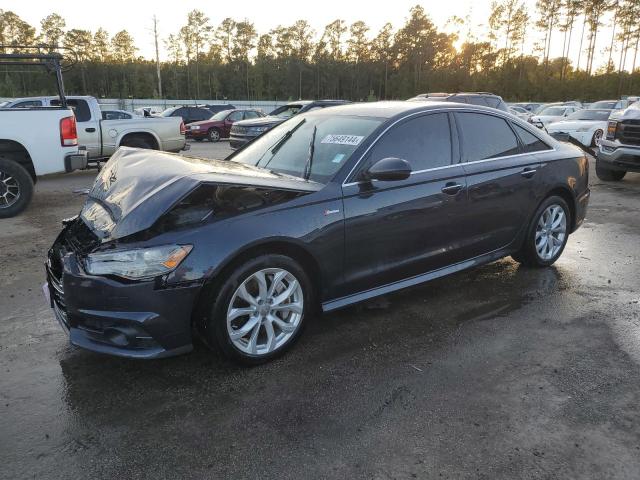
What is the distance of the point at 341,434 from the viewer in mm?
2674

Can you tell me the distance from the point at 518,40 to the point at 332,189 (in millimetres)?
76428

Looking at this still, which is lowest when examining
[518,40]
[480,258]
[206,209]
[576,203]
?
[480,258]

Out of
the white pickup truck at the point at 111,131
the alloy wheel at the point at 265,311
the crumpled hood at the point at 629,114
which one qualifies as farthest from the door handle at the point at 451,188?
the white pickup truck at the point at 111,131

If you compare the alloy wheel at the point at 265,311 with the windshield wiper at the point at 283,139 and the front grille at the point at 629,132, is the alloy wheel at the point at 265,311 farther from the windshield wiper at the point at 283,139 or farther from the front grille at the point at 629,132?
the front grille at the point at 629,132

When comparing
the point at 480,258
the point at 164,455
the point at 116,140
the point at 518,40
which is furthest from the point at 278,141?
the point at 518,40

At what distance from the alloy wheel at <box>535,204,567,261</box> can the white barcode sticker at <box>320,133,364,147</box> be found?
2.20 m

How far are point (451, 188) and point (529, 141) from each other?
1.37 m

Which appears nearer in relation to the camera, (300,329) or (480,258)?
(300,329)

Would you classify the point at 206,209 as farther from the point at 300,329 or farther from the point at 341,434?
the point at 341,434

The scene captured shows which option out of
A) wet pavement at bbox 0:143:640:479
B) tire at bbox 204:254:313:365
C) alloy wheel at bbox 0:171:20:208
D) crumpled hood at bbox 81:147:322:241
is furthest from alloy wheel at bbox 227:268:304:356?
alloy wheel at bbox 0:171:20:208

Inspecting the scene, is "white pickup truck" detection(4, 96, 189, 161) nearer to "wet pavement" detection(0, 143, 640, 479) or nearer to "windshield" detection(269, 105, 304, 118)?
"windshield" detection(269, 105, 304, 118)

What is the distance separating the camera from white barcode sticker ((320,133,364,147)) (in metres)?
3.85

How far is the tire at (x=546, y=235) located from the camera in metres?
4.98

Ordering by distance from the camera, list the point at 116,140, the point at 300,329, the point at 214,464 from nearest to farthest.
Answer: the point at 214,464
the point at 300,329
the point at 116,140
